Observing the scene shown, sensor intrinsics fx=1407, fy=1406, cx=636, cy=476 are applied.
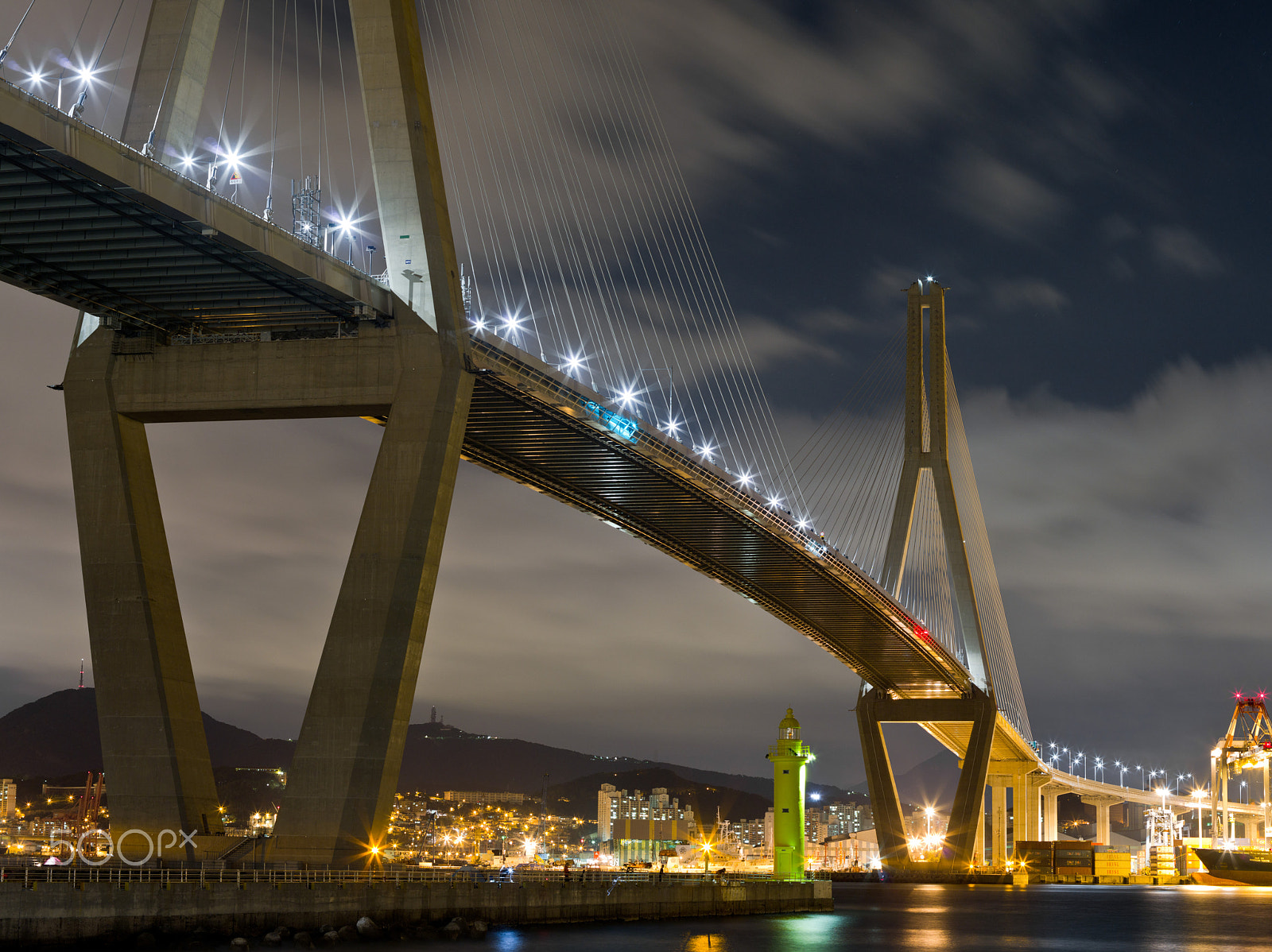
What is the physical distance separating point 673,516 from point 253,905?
67.2 ft

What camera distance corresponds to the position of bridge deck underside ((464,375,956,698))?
101 ft

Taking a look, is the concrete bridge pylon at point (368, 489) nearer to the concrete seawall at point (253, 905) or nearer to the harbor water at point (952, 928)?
the concrete seawall at point (253, 905)

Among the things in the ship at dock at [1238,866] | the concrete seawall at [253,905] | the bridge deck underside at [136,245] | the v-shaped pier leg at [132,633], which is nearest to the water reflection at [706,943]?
the concrete seawall at [253,905]

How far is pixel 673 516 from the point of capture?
39.4m

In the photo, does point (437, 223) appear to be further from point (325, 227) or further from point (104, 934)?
point (104, 934)

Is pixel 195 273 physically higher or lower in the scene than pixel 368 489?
higher

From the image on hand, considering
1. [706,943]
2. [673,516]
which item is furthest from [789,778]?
[706,943]

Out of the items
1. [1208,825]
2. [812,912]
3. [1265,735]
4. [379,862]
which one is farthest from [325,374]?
[1208,825]

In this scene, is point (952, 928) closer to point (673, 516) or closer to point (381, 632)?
point (673, 516)

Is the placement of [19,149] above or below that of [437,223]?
below

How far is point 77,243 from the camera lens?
21531mm

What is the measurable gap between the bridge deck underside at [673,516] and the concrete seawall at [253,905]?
9.45 m

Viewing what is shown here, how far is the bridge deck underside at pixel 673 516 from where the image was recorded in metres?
30.7

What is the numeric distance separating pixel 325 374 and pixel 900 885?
64869 mm
